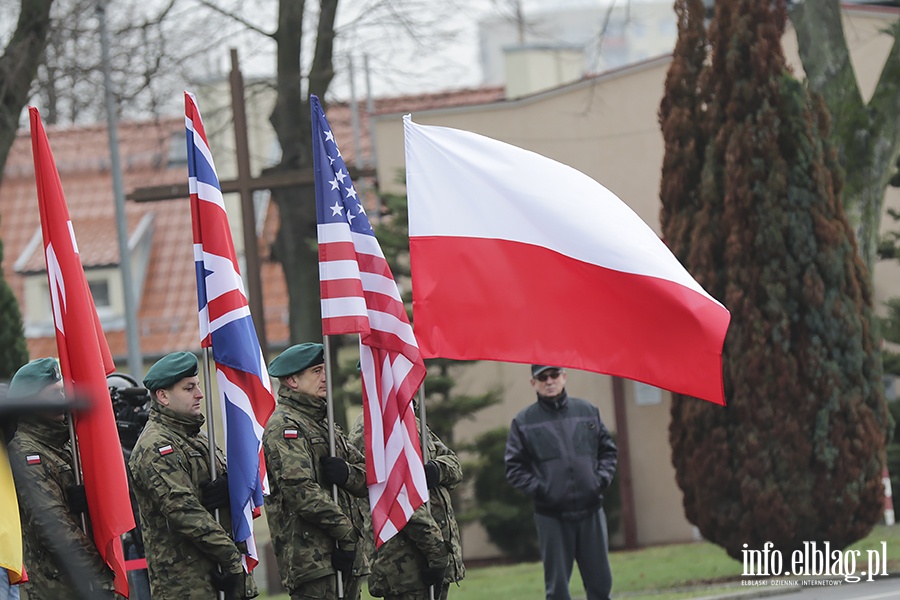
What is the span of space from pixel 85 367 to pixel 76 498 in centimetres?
64

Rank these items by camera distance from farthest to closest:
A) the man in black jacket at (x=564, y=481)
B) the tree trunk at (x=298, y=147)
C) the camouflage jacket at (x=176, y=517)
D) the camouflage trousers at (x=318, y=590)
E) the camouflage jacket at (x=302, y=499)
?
the tree trunk at (x=298, y=147), the man in black jacket at (x=564, y=481), the camouflage trousers at (x=318, y=590), the camouflage jacket at (x=302, y=499), the camouflage jacket at (x=176, y=517)

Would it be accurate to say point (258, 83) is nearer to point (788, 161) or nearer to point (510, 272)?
point (788, 161)

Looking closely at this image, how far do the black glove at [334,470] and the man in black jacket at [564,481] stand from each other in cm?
286

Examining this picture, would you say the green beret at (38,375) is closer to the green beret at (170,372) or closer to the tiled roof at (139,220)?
the green beret at (170,372)

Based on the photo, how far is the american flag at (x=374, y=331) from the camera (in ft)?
23.5

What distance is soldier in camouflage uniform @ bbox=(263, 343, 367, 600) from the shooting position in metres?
6.99

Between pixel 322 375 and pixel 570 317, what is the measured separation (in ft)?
4.29

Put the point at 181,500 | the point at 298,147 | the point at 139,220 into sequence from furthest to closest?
the point at 139,220, the point at 298,147, the point at 181,500

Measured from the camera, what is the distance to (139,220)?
33531mm

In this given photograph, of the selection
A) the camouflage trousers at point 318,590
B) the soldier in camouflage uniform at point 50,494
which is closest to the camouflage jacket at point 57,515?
the soldier in camouflage uniform at point 50,494

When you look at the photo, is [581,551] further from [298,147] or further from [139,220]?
[139,220]

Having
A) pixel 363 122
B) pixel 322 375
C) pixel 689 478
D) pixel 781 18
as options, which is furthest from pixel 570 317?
pixel 363 122

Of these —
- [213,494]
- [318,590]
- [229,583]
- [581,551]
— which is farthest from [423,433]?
[581,551]

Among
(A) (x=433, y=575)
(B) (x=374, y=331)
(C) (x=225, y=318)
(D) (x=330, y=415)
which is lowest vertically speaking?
(A) (x=433, y=575)
